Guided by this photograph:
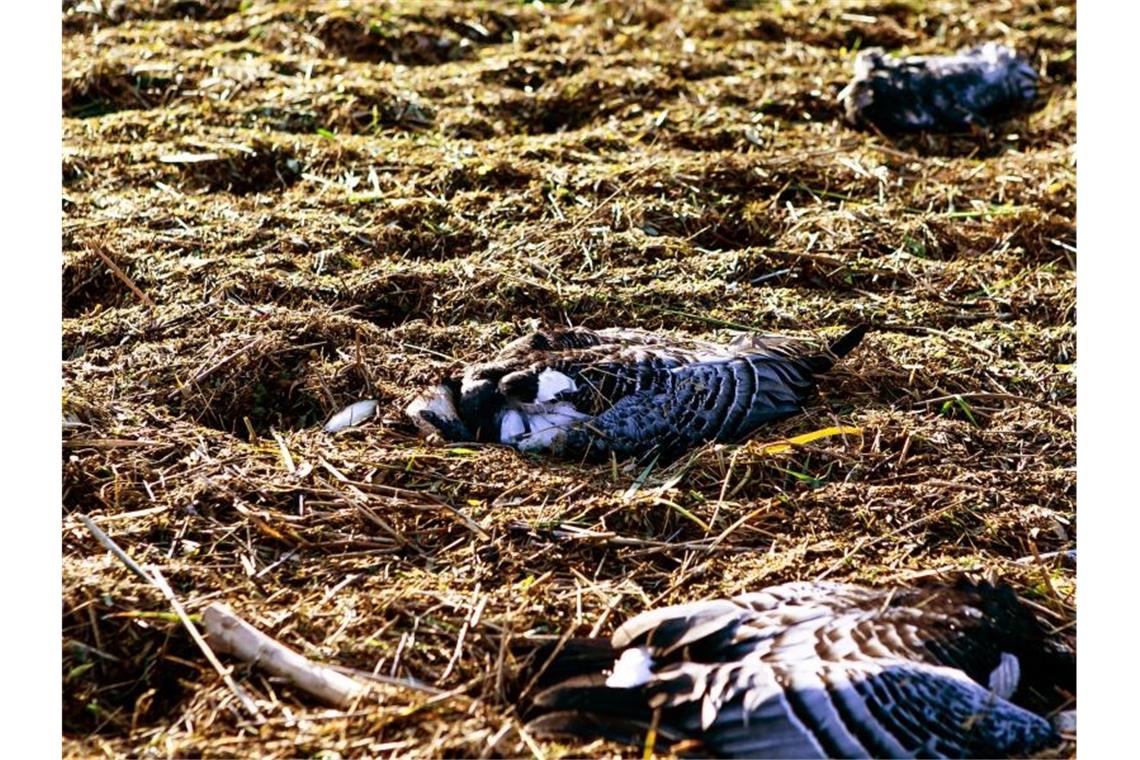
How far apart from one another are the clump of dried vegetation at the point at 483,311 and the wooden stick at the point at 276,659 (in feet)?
0.18

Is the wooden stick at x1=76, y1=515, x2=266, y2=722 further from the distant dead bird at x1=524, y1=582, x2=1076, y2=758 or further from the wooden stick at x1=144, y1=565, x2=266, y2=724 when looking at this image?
the distant dead bird at x1=524, y1=582, x2=1076, y2=758

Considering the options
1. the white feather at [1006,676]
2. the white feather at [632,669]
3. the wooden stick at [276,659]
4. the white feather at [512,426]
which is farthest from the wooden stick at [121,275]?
the white feather at [1006,676]

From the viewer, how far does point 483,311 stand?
5426mm

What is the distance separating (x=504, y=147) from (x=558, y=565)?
3.27m

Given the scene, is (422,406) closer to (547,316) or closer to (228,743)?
(547,316)

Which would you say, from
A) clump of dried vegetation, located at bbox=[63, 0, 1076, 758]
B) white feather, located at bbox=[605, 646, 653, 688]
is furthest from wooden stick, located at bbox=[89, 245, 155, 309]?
white feather, located at bbox=[605, 646, 653, 688]

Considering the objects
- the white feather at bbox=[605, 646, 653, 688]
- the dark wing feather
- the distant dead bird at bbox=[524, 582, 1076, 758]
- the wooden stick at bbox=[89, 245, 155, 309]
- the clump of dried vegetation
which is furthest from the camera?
the wooden stick at bbox=[89, 245, 155, 309]

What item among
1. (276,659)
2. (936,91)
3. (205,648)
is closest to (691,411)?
(276,659)

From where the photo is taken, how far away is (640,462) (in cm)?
454

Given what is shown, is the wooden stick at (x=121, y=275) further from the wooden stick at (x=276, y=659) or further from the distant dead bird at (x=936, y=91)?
the distant dead bird at (x=936, y=91)

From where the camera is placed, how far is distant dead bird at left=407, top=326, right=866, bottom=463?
14.9 ft

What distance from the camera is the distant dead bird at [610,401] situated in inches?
179

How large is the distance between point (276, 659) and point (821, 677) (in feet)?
4.55

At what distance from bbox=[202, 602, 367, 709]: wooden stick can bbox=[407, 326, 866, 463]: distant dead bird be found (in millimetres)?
1230
